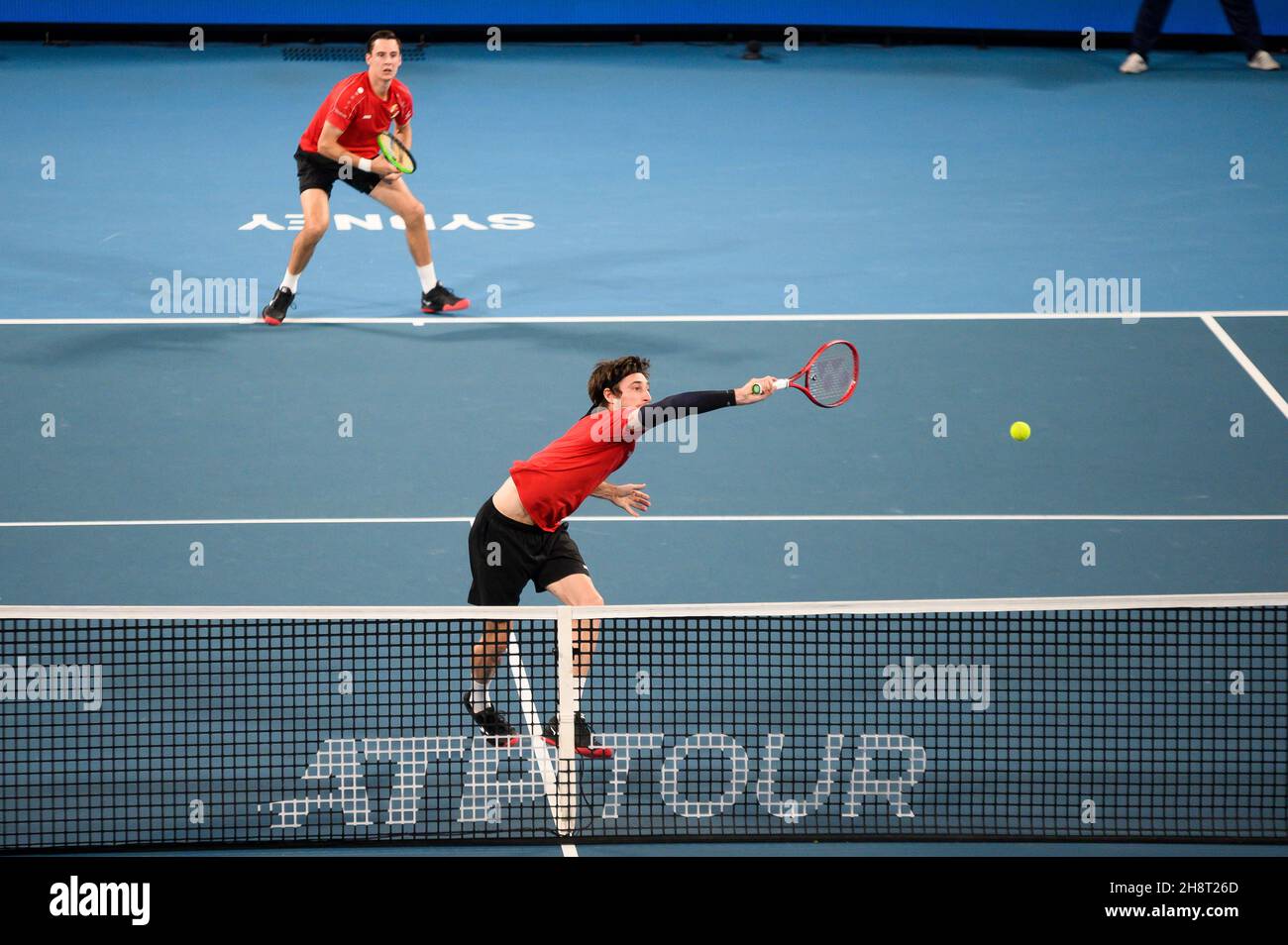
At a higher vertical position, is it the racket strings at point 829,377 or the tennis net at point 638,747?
the racket strings at point 829,377

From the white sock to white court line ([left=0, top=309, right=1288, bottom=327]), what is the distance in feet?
0.79

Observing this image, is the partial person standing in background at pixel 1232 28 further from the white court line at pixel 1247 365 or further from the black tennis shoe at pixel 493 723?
the black tennis shoe at pixel 493 723

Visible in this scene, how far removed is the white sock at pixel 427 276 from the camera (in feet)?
47.2

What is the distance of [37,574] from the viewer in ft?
33.3

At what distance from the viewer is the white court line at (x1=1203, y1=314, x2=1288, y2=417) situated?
1259 cm

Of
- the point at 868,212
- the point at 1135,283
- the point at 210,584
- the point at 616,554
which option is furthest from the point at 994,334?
the point at 210,584

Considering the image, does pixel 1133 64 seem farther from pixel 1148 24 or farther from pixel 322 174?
pixel 322 174

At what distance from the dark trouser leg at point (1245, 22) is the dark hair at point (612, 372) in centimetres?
1474

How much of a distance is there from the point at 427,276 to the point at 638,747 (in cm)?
773

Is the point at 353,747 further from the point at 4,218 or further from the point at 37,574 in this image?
the point at 4,218

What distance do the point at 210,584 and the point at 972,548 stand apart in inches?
168

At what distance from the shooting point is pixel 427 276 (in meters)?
14.4

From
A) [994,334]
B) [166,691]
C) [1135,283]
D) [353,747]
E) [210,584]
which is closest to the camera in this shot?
[353,747]

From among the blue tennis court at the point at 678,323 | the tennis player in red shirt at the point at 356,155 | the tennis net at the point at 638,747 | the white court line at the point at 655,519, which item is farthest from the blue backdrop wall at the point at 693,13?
the tennis net at the point at 638,747
